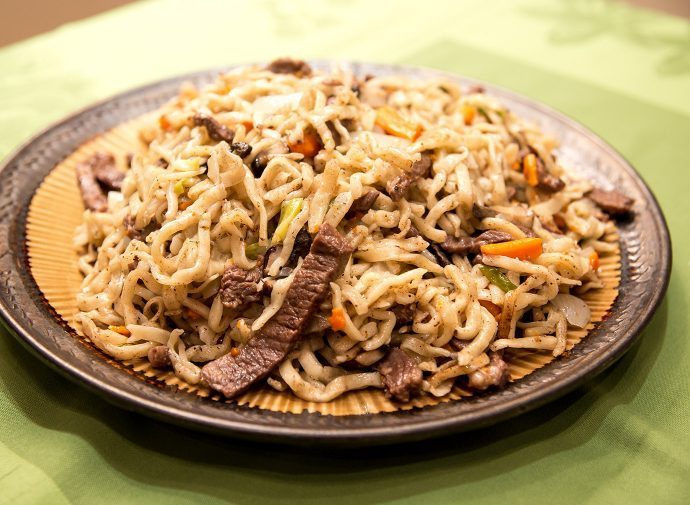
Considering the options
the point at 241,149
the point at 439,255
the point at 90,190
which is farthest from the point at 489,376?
the point at 90,190

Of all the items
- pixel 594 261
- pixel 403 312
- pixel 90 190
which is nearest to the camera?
pixel 403 312

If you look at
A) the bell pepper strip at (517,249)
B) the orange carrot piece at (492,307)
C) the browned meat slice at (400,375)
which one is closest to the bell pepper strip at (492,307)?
the orange carrot piece at (492,307)

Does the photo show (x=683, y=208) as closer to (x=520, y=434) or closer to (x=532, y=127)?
(x=532, y=127)

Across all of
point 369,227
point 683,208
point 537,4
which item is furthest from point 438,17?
point 369,227

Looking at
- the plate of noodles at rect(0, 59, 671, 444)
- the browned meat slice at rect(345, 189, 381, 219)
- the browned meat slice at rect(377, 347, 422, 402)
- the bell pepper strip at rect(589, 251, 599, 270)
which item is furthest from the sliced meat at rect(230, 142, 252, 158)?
the bell pepper strip at rect(589, 251, 599, 270)

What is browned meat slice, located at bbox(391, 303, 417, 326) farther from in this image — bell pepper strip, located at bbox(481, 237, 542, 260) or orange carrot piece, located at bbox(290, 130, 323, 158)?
orange carrot piece, located at bbox(290, 130, 323, 158)

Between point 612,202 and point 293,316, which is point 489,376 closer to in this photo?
point 293,316
